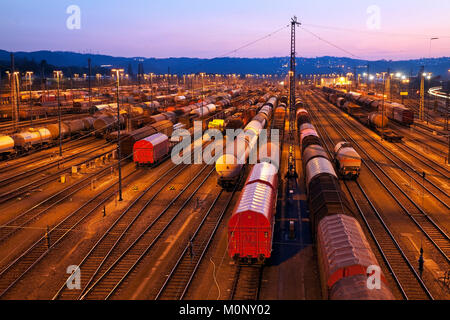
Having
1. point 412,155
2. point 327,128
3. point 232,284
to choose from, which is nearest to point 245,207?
point 232,284

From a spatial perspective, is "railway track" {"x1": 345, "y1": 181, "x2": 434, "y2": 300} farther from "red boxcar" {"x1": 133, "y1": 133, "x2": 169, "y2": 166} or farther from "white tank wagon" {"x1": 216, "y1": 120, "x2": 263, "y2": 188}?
"red boxcar" {"x1": 133, "y1": 133, "x2": 169, "y2": 166}

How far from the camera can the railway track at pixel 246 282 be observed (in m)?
15.2

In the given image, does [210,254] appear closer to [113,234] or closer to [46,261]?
[113,234]

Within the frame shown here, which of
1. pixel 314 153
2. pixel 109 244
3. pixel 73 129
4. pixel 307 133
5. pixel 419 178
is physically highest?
pixel 307 133

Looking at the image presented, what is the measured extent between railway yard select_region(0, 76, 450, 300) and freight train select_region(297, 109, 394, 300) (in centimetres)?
6

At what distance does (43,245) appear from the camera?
782 inches

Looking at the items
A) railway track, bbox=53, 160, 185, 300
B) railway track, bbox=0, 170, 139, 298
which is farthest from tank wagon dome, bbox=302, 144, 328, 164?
railway track, bbox=0, 170, 139, 298

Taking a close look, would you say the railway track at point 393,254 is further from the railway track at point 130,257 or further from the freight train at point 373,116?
the freight train at point 373,116

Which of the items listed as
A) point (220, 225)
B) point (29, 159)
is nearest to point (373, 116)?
point (220, 225)

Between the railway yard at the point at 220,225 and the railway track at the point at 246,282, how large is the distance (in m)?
0.08

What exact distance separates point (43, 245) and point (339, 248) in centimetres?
1518

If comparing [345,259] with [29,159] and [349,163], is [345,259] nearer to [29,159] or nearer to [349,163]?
[349,163]

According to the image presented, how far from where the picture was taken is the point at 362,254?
1323 centimetres

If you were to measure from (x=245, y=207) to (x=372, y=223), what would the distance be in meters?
9.69
